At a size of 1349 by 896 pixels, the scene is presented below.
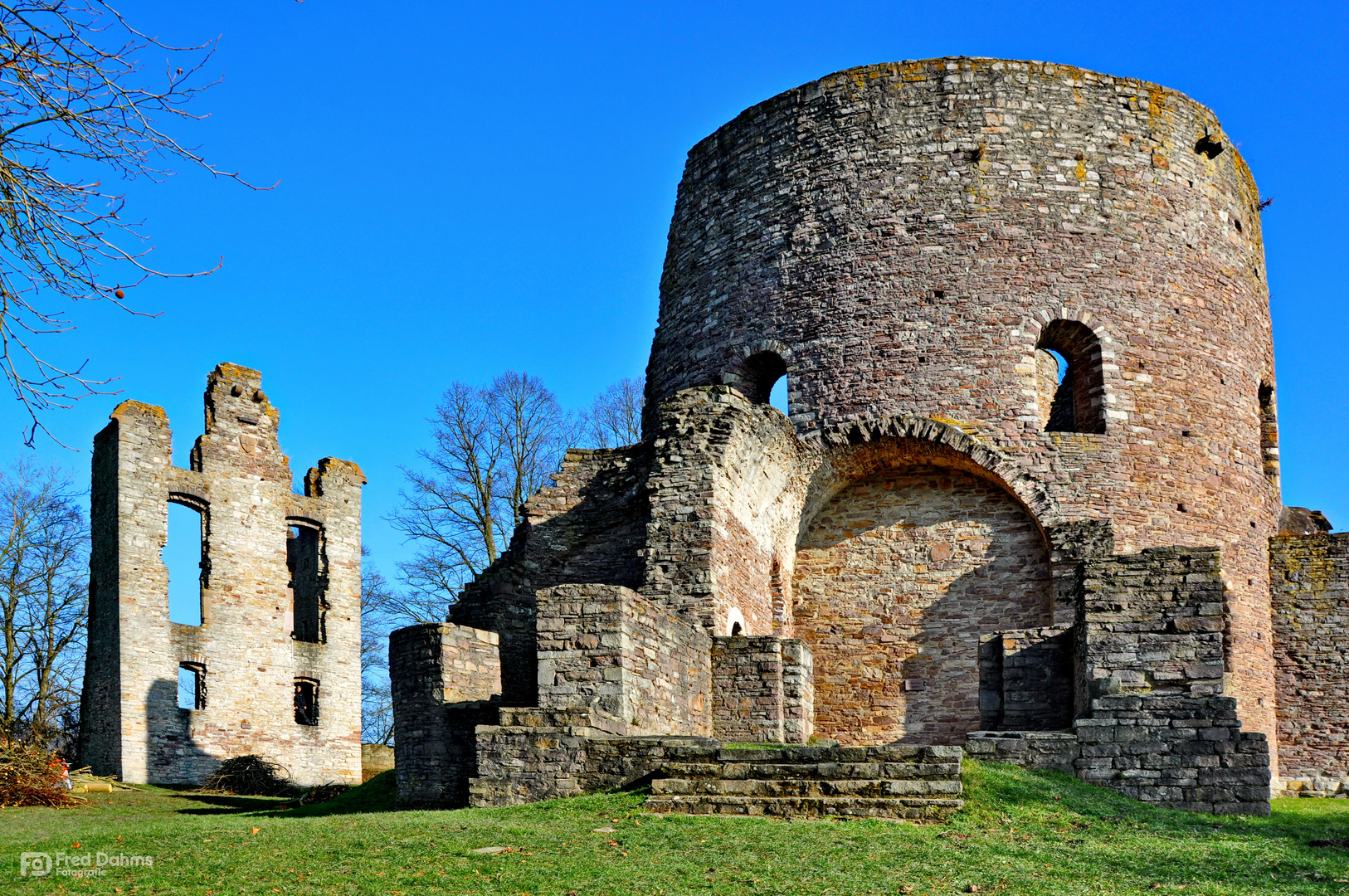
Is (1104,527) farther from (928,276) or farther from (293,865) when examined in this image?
(293,865)

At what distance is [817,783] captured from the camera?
10758 mm

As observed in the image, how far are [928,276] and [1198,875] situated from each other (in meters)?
10.2

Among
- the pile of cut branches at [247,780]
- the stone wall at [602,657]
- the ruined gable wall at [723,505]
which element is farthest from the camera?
the pile of cut branches at [247,780]

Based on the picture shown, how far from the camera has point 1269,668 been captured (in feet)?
57.6

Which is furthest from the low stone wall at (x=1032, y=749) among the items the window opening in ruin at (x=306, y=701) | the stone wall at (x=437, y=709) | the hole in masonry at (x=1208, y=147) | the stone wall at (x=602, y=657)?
the window opening in ruin at (x=306, y=701)

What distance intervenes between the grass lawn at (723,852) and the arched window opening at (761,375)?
25.7 feet

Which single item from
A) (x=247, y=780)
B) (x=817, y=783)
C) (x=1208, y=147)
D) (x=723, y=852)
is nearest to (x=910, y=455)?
(x=1208, y=147)

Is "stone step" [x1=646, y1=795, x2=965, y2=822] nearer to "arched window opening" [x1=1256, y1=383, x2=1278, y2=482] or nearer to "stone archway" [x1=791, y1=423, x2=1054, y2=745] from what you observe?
"stone archway" [x1=791, y1=423, x2=1054, y2=745]

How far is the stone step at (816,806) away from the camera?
1027 cm

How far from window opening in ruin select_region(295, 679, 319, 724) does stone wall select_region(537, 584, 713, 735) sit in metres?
15.1

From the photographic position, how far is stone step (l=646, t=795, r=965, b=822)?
10.3 metres

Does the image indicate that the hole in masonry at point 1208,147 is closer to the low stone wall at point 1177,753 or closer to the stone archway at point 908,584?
the stone archway at point 908,584

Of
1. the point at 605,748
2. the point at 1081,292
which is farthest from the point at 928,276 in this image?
the point at 605,748

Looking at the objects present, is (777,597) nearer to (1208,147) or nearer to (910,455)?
(910,455)
